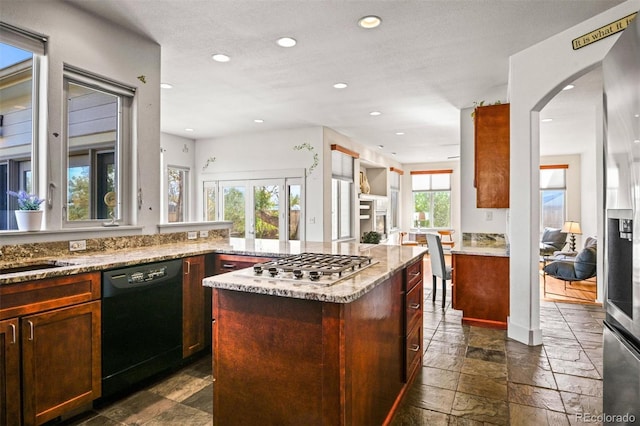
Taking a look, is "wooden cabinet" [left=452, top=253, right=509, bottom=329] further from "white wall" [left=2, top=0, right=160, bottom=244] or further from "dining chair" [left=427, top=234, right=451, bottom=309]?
"white wall" [left=2, top=0, right=160, bottom=244]

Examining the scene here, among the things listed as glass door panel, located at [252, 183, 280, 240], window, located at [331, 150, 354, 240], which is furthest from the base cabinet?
window, located at [331, 150, 354, 240]

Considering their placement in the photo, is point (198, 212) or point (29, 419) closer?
point (29, 419)

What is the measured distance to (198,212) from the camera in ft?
24.1

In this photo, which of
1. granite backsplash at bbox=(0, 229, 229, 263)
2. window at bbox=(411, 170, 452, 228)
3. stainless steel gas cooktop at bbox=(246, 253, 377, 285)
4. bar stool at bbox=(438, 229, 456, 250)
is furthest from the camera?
window at bbox=(411, 170, 452, 228)

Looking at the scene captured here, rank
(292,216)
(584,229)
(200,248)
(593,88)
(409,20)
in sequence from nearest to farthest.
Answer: (409,20)
(200,248)
(593,88)
(292,216)
(584,229)

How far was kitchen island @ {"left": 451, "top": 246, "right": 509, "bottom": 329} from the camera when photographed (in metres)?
3.82

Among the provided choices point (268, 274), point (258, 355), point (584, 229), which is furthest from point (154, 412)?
point (584, 229)

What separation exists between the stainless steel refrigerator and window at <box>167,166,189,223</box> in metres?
6.68

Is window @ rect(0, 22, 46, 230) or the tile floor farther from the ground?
window @ rect(0, 22, 46, 230)

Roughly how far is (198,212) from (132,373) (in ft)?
17.2

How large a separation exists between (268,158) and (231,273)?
493 centimetres

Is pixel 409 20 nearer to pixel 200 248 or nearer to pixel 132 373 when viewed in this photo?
pixel 200 248

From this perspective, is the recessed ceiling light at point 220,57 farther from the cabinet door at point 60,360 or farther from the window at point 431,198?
the window at point 431,198

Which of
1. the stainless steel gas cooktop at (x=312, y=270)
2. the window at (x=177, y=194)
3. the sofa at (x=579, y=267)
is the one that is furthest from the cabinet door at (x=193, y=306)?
the sofa at (x=579, y=267)
